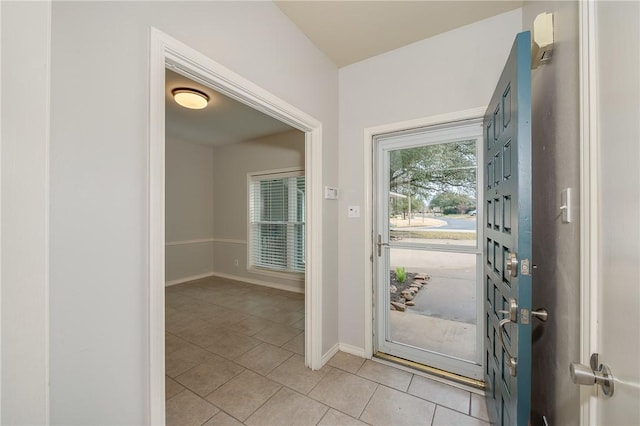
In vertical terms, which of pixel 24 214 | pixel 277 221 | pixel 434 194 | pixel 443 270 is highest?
pixel 434 194

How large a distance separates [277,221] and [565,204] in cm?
404

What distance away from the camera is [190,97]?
2.78m

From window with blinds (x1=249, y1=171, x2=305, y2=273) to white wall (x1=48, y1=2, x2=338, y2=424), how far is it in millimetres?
3313

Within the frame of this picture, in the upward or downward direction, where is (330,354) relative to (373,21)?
downward

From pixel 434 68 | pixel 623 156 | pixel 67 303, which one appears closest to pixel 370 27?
pixel 434 68

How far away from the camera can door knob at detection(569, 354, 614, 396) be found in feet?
2.08

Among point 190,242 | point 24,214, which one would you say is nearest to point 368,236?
point 24,214

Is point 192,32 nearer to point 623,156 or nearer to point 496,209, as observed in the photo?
point 623,156

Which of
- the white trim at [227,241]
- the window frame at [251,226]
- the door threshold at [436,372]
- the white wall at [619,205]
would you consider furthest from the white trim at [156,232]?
the white trim at [227,241]

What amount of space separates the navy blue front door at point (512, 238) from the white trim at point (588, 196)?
19 centimetres

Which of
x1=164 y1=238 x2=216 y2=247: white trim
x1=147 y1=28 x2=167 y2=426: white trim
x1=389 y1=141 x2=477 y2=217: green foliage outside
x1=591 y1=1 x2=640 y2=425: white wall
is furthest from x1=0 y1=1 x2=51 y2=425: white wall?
x1=164 y1=238 x2=216 y2=247: white trim

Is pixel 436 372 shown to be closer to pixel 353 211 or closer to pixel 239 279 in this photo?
pixel 353 211

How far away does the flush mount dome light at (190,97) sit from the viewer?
2725mm

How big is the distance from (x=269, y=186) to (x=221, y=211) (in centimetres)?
131
